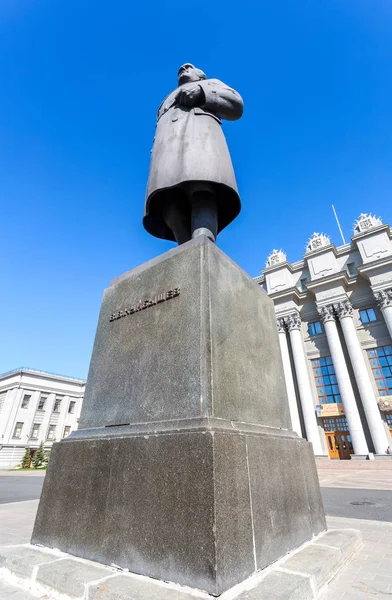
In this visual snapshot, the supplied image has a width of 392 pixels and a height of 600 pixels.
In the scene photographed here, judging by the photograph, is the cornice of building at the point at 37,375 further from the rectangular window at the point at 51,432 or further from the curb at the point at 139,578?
the curb at the point at 139,578

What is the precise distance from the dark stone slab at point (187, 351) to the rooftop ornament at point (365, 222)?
1352 inches

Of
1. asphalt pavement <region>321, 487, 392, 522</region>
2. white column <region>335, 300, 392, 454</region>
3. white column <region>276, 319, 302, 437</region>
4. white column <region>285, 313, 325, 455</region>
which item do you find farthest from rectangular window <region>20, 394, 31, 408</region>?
asphalt pavement <region>321, 487, 392, 522</region>

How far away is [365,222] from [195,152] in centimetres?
3544

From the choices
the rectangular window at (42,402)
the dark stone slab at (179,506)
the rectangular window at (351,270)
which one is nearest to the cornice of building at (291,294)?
the rectangular window at (351,270)

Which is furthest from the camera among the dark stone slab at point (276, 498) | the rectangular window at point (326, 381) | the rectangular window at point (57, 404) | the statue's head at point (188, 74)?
the rectangular window at point (57, 404)

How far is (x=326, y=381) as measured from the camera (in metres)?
28.6

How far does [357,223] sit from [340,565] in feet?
123

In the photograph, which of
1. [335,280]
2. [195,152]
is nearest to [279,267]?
[335,280]

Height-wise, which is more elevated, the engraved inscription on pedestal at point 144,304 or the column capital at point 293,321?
the column capital at point 293,321

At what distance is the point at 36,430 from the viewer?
42625mm

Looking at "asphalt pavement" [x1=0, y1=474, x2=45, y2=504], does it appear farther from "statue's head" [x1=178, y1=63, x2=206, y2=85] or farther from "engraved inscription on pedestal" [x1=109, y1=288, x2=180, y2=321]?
"statue's head" [x1=178, y1=63, x2=206, y2=85]

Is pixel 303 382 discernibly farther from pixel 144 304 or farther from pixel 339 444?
pixel 144 304

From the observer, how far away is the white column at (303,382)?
2627cm

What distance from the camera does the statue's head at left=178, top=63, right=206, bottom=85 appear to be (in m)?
4.50
